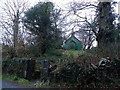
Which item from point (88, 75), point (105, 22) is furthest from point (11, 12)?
point (88, 75)

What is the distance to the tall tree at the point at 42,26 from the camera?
963cm

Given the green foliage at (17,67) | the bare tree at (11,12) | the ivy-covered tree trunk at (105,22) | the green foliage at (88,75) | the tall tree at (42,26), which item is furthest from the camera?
the bare tree at (11,12)

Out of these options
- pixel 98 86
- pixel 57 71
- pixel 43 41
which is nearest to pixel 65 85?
pixel 57 71

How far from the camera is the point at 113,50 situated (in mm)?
6445

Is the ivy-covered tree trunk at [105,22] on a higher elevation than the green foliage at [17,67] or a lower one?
higher

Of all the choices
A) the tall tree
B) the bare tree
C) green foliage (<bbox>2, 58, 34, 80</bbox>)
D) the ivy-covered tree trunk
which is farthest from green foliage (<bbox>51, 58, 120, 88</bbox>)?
the bare tree

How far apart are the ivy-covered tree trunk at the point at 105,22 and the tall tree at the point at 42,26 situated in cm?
329

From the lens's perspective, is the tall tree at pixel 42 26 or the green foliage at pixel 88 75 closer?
the green foliage at pixel 88 75

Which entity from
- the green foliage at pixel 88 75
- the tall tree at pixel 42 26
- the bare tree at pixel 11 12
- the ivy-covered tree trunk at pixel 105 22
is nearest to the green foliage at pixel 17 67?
the green foliage at pixel 88 75

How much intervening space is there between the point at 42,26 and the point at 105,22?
4461mm

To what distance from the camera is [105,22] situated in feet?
28.8

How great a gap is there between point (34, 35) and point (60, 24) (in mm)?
2313

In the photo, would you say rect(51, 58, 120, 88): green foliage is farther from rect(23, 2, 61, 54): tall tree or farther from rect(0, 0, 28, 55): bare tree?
rect(0, 0, 28, 55): bare tree

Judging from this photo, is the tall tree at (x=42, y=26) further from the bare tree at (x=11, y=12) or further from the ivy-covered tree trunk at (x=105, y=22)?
the bare tree at (x=11, y=12)
